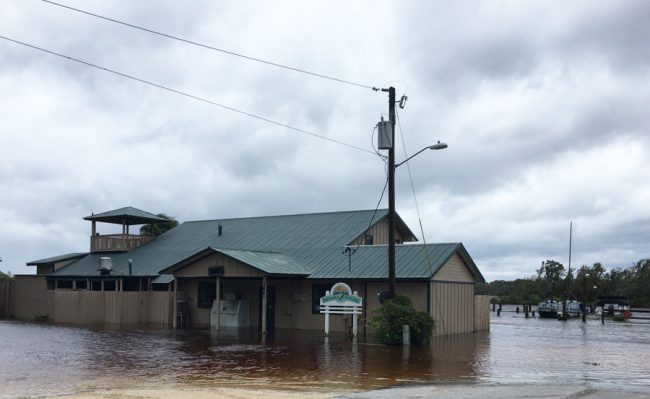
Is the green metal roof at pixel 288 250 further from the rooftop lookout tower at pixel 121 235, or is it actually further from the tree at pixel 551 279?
the tree at pixel 551 279

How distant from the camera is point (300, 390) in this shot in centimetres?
1302

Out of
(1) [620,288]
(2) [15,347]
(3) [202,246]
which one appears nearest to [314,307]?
(3) [202,246]

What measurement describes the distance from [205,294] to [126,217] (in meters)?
11.0

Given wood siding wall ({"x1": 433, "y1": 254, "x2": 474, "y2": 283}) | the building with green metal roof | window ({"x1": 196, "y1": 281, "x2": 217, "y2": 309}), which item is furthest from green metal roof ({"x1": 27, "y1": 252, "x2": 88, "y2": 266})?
wood siding wall ({"x1": 433, "y1": 254, "x2": 474, "y2": 283})

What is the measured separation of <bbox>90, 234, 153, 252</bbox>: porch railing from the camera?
140 feet

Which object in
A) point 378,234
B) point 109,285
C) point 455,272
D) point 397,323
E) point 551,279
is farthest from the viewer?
point 551,279

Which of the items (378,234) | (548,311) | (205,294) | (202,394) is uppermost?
(378,234)

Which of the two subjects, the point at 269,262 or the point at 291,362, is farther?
the point at 269,262

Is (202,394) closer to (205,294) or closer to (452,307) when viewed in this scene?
(452,307)

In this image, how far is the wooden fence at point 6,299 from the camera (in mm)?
40719

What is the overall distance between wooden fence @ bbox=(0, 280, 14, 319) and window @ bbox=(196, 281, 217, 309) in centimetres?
1388

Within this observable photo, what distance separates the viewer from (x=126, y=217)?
139ft

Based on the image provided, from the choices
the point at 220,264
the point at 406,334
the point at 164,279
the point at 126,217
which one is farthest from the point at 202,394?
the point at 126,217

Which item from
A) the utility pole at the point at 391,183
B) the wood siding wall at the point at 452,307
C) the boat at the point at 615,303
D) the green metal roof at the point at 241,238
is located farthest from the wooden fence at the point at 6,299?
the boat at the point at 615,303
